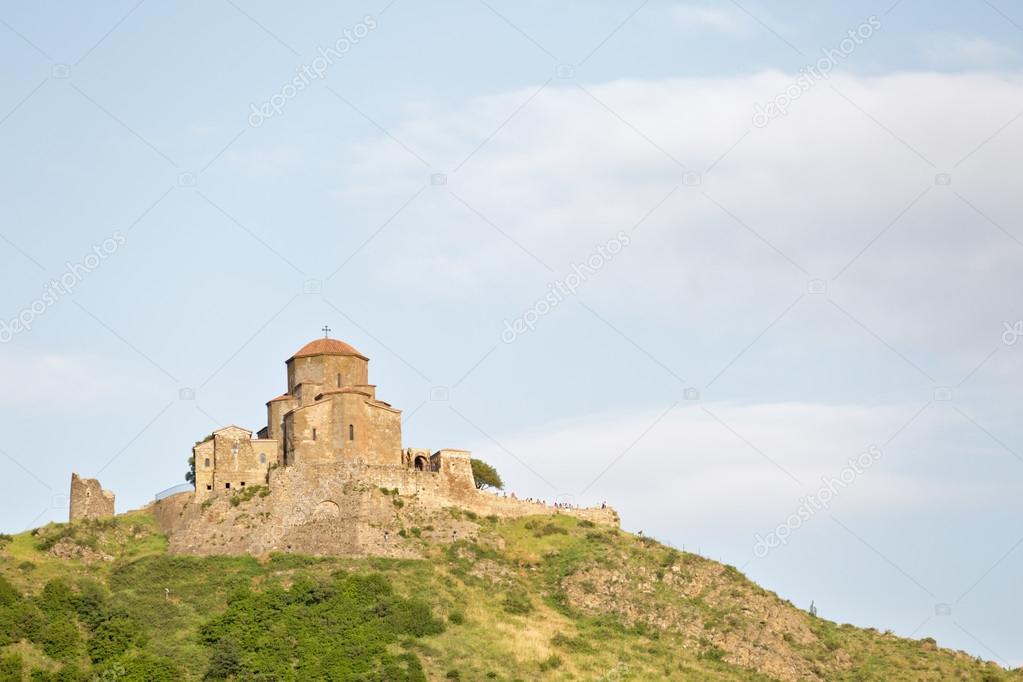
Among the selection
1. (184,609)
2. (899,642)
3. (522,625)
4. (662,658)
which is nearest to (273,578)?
(184,609)

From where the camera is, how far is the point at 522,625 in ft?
315

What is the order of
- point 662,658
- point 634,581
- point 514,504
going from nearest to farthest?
point 662,658 → point 634,581 → point 514,504

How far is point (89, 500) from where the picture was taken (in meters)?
106

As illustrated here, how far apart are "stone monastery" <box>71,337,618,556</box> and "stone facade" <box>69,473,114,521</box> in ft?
0.17

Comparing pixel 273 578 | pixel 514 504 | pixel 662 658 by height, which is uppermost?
pixel 514 504

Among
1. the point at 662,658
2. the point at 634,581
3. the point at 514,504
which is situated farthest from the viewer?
the point at 514,504

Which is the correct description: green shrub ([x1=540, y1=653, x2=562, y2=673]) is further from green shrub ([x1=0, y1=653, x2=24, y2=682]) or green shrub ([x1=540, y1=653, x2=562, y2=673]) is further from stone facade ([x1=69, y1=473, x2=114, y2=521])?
stone facade ([x1=69, y1=473, x2=114, y2=521])

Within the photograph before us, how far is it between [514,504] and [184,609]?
20758 millimetres

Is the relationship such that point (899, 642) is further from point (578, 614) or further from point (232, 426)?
point (232, 426)

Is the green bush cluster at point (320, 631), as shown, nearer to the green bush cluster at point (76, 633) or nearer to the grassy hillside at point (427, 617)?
the grassy hillside at point (427, 617)

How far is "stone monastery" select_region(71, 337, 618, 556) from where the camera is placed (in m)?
101

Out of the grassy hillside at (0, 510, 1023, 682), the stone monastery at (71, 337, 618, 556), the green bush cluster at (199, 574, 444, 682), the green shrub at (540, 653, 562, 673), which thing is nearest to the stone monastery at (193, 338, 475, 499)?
the stone monastery at (71, 337, 618, 556)

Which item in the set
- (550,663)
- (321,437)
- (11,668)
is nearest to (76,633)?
(11,668)

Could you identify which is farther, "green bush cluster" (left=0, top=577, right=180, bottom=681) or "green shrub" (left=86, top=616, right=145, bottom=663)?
"green shrub" (left=86, top=616, right=145, bottom=663)
